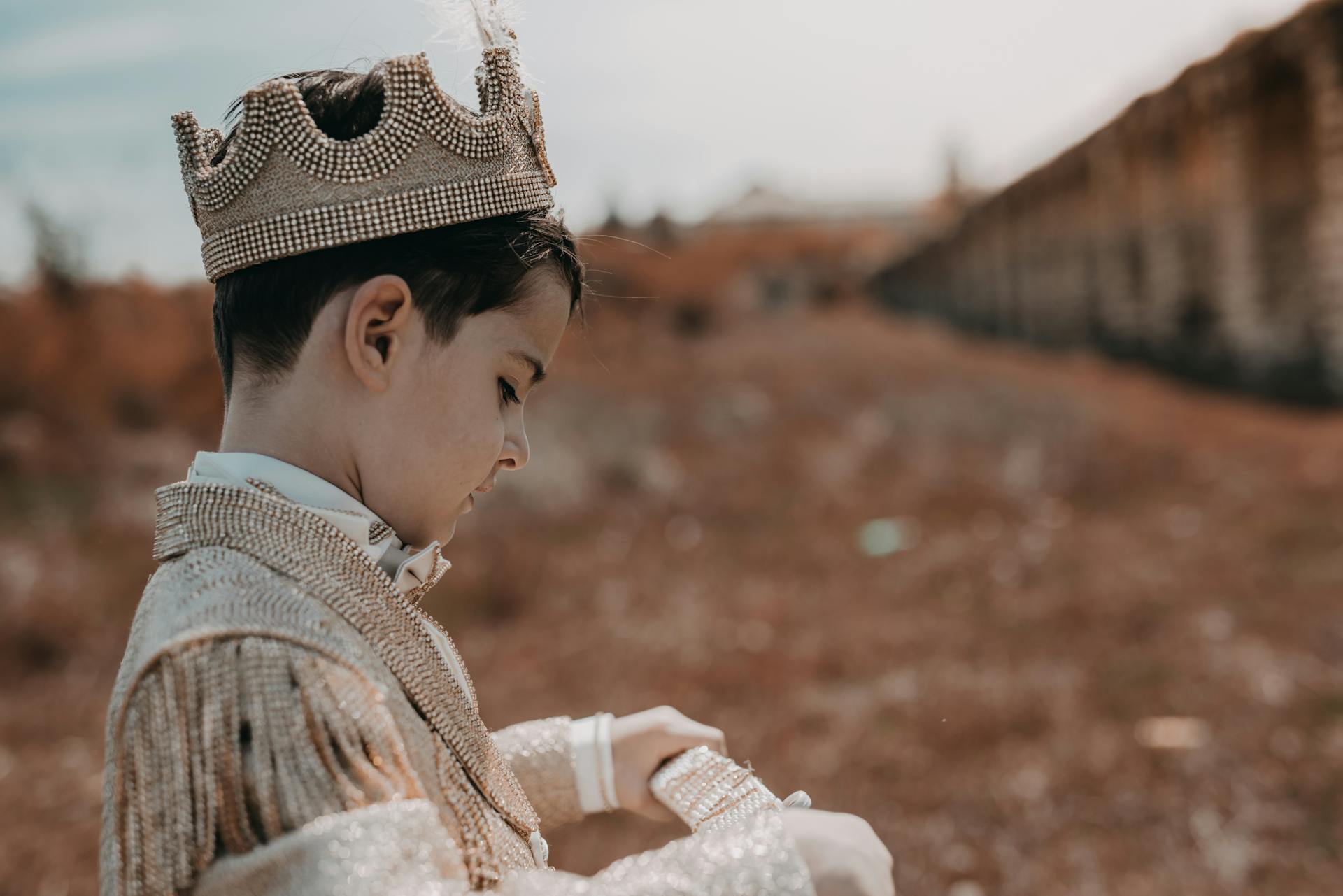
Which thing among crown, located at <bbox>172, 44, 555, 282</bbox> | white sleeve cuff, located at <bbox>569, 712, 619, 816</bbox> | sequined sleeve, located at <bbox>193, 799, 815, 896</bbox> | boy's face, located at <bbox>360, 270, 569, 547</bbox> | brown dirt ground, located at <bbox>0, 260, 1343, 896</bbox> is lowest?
brown dirt ground, located at <bbox>0, 260, 1343, 896</bbox>

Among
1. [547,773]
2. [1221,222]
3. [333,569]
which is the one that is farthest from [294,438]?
[1221,222]

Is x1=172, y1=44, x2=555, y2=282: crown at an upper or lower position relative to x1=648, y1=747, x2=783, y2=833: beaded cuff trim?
upper

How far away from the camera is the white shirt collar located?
1.08 metres

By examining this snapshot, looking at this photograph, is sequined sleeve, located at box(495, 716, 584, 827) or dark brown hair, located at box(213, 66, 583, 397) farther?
sequined sleeve, located at box(495, 716, 584, 827)

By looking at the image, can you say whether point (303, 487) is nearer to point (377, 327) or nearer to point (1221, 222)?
point (377, 327)

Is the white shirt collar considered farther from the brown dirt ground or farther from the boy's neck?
the brown dirt ground

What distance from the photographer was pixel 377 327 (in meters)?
1.10

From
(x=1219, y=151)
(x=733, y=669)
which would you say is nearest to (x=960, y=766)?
(x=733, y=669)

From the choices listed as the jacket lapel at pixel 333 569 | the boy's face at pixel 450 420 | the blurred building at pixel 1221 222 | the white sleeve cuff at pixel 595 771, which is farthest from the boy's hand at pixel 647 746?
the blurred building at pixel 1221 222

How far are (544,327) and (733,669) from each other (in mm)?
2954

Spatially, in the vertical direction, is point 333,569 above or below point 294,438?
below

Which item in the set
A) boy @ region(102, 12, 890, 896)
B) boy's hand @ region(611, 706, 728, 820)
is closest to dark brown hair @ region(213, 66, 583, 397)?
boy @ region(102, 12, 890, 896)

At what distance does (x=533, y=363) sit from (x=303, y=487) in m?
0.31

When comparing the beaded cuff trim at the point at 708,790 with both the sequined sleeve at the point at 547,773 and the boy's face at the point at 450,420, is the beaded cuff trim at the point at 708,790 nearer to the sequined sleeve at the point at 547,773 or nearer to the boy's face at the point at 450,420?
the sequined sleeve at the point at 547,773
